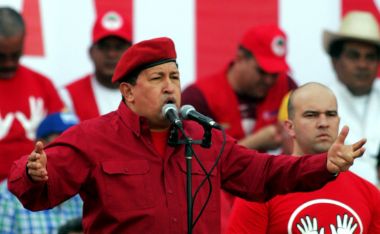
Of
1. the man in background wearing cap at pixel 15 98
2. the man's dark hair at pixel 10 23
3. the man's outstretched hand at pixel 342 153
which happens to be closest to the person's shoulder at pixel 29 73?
the man in background wearing cap at pixel 15 98

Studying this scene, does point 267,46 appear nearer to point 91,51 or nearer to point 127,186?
point 91,51

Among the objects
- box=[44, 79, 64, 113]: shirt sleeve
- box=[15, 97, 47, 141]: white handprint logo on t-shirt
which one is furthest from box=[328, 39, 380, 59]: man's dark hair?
box=[15, 97, 47, 141]: white handprint logo on t-shirt

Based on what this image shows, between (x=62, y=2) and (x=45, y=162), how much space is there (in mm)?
3467

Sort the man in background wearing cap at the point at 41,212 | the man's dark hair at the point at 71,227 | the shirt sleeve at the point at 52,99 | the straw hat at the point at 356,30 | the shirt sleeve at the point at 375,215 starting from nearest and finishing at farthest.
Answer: the shirt sleeve at the point at 375,215 < the man's dark hair at the point at 71,227 < the man in background wearing cap at the point at 41,212 < the shirt sleeve at the point at 52,99 < the straw hat at the point at 356,30

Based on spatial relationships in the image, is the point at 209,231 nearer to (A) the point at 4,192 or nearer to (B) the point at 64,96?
(A) the point at 4,192

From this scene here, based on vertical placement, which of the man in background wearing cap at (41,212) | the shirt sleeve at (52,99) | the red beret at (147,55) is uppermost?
the red beret at (147,55)

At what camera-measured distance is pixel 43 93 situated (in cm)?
790

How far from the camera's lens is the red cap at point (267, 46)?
812 cm

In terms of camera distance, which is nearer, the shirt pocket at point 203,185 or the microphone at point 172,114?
the microphone at point 172,114

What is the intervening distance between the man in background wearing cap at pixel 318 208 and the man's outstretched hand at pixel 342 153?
68 cm

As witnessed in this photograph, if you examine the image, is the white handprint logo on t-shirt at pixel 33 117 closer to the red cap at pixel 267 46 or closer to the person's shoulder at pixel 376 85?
the red cap at pixel 267 46

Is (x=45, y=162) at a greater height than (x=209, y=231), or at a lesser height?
greater

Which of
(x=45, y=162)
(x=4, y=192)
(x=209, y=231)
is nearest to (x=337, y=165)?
(x=209, y=231)

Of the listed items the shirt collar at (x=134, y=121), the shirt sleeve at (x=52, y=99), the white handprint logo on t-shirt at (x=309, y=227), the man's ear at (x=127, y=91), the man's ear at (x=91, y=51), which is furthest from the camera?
the man's ear at (x=91, y=51)
